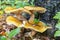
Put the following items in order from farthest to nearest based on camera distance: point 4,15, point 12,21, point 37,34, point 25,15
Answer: point 4,15, point 25,15, point 37,34, point 12,21

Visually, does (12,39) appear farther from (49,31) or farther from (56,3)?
(56,3)

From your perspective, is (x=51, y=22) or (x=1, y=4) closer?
(x=51, y=22)

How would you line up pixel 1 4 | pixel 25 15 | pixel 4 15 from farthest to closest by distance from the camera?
pixel 1 4 → pixel 4 15 → pixel 25 15

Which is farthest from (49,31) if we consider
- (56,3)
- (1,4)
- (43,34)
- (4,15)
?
(1,4)

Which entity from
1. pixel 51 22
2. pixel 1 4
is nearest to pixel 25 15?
pixel 51 22

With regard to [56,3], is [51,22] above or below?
below

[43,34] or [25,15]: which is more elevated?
[25,15]

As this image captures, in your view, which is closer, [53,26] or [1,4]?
[53,26]

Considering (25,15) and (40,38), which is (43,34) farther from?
(25,15)

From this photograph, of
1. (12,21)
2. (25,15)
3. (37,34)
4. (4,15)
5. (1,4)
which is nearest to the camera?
(12,21)
